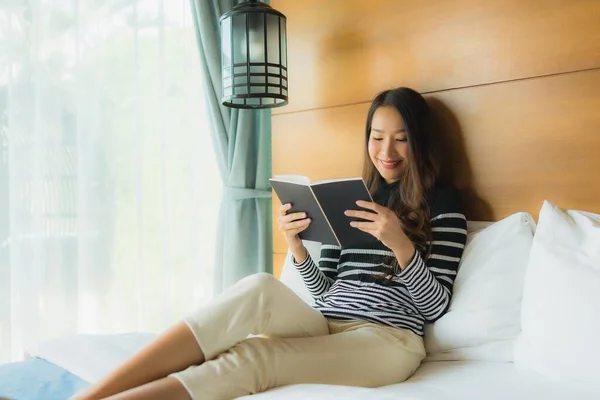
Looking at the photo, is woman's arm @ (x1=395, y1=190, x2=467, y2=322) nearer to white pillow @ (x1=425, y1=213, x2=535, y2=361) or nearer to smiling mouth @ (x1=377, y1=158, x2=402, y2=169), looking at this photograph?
white pillow @ (x1=425, y1=213, x2=535, y2=361)

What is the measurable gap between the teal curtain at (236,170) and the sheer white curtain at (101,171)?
6 cm

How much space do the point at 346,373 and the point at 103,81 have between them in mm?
1471

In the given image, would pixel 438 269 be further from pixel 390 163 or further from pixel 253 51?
pixel 253 51

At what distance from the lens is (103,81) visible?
230cm

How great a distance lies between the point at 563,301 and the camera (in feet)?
4.64

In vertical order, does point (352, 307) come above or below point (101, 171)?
below

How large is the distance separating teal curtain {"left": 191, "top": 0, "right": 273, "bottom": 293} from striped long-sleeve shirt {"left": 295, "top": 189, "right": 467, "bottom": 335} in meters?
0.81

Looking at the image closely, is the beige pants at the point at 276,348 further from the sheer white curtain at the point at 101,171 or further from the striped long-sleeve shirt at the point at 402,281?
the sheer white curtain at the point at 101,171

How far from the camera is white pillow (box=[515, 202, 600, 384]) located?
1350 mm

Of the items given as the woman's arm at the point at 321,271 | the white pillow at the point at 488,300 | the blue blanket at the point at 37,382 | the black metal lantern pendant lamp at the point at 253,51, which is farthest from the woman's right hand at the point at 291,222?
the blue blanket at the point at 37,382

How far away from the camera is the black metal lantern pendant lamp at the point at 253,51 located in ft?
7.22

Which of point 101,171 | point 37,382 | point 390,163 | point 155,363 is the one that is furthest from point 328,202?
point 101,171

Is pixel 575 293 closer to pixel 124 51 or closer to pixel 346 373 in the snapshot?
pixel 346 373

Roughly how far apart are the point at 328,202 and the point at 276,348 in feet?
1.38
